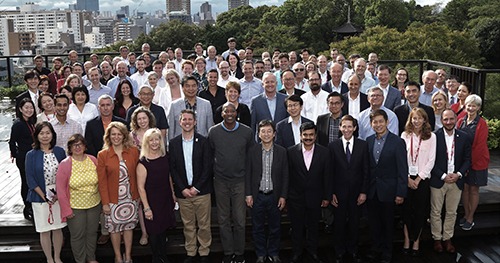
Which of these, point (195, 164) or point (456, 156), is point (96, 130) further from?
point (456, 156)

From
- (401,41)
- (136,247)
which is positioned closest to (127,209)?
(136,247)

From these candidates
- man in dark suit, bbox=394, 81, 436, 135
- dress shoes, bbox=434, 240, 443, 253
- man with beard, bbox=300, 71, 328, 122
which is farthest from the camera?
man with beard, bbox=300, 71, 328, 122

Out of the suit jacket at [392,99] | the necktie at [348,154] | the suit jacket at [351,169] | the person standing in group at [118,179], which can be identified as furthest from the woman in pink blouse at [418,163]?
the person standing in group at [118,179]

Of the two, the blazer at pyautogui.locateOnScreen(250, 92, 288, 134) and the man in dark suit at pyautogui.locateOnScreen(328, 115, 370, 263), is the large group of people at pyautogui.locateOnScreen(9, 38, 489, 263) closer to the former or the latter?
the man in dark suit at pyautogui.locateOnScreen(328, 115, 370, 263)

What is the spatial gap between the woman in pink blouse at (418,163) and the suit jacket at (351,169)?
50cm

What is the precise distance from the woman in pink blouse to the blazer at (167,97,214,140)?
209cm

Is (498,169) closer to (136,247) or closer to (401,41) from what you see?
(136,247)

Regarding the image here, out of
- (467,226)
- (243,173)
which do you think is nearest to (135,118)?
(243,173)

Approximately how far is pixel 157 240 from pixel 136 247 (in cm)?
53

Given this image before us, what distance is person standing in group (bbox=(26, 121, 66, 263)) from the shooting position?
4.48 m

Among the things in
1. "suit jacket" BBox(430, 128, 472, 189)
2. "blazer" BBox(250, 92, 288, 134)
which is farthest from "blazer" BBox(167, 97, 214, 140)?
"suit jacket" BBox(430, 128, 472, 189)

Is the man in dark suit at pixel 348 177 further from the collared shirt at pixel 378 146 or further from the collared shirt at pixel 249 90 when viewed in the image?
the collared shirt at pixel 249 90

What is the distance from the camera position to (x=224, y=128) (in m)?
4.68

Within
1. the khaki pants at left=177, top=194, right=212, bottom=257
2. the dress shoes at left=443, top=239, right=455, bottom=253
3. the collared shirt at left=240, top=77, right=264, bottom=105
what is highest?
the collared shirt at left=240, top=77, right=264, bottom=105
